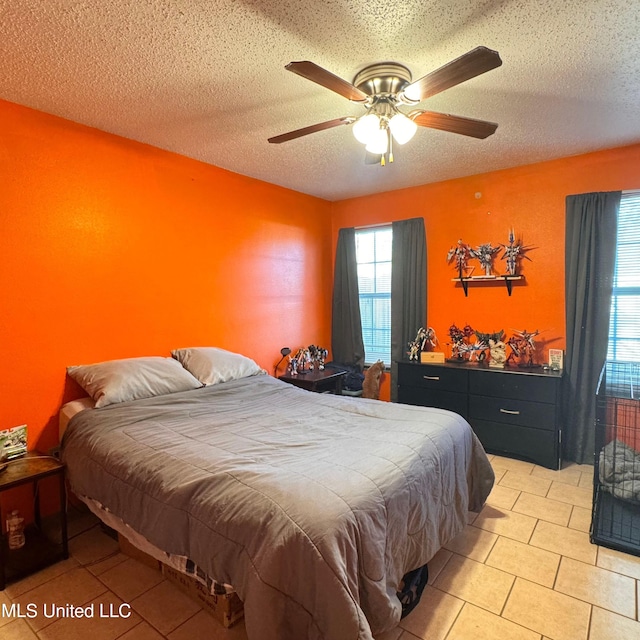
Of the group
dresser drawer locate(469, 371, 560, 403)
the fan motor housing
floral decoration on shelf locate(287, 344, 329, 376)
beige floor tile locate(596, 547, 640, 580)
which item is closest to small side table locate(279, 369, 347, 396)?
floral decoration on shelf locate(287, 344, 329, 376)

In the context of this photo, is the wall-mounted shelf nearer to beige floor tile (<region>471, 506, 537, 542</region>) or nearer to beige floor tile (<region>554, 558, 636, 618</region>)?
beige floor tile (<region>471, 506, 537, 542</region>)

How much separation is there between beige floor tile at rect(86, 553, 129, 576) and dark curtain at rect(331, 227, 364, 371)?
2.94 metres

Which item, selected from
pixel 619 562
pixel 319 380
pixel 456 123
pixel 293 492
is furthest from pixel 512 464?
pixel 456 123

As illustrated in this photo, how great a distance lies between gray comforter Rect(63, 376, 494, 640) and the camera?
126cm

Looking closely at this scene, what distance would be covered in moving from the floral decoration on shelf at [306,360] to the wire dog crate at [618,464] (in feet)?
8.04

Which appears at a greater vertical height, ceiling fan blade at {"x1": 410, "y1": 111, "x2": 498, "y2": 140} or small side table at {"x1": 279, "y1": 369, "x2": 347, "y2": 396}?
ceiling fan blade at {"x1": 410, "y1": 111, "x2": 498, "y2": 140}

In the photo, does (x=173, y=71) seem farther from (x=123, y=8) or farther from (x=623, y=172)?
(x=623, y=172)

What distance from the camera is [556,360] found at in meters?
3.32

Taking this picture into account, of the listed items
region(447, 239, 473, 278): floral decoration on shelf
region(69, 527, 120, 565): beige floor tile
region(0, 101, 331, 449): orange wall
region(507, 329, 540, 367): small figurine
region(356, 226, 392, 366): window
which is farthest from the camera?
region(356, 226, 392, 366): window

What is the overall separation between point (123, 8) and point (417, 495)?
2.35 m

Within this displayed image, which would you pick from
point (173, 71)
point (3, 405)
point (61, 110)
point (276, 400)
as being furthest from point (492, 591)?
point (61, 110)

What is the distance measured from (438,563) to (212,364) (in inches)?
78.9

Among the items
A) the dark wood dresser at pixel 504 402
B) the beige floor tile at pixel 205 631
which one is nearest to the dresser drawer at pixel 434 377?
the dark wood dresser at pixel 504 402

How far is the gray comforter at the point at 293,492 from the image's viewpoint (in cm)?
126
